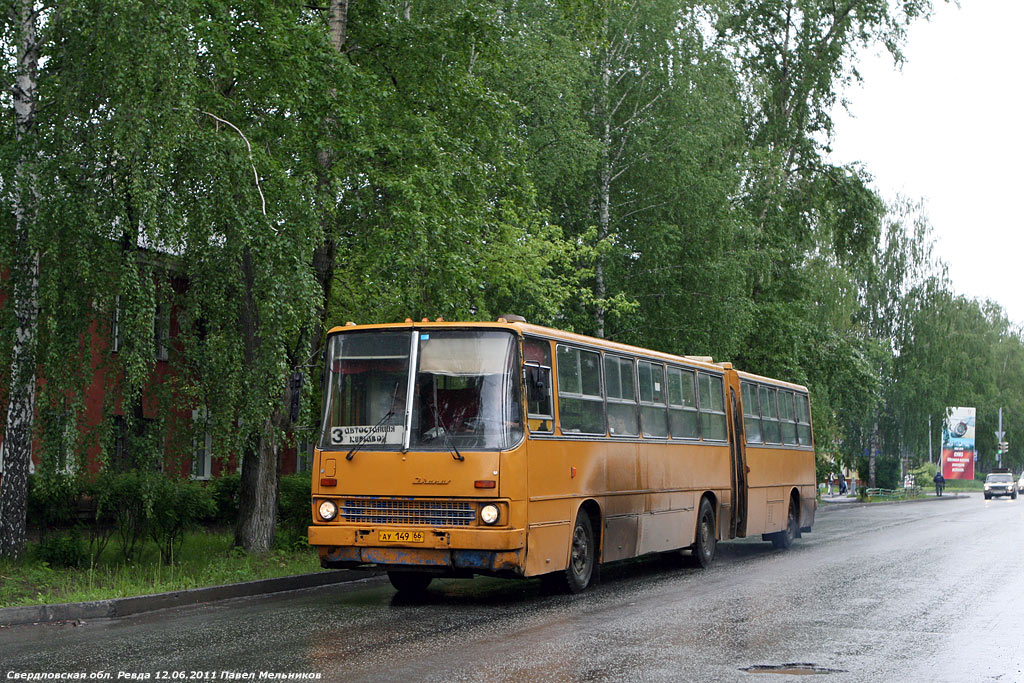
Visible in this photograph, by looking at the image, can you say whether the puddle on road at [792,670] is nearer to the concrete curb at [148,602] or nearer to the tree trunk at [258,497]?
the concrete curb at [148,602]

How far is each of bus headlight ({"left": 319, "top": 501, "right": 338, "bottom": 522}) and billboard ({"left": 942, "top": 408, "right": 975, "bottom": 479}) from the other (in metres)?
61.7

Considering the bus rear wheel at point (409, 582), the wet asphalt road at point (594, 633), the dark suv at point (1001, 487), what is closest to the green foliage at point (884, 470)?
the dark suv at point (1001, 487)

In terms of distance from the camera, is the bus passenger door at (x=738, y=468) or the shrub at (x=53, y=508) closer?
the shrub at (x=53, y=508)

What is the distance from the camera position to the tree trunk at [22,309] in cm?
1425

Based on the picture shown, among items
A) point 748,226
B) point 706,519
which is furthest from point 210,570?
point 748,226

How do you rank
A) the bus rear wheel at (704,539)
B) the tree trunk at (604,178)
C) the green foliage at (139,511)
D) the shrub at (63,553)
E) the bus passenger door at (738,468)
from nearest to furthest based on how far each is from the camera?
the shrub at (63,553) → the green foliage at (139,511) → the bus rear wheel at (704,539) → the bus passenger door at (738,468) → the tree trunk at (604,178)

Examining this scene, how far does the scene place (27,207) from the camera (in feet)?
46.8

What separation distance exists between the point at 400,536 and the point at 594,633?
2.94 meters

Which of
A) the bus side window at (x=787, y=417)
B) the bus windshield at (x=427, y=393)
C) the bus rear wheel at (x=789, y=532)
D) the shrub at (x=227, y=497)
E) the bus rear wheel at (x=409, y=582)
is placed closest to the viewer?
the bus windshield at (x=427, y=393)

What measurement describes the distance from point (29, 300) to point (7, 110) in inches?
98.9

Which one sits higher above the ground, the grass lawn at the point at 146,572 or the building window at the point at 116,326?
the building window at the point at 116,326

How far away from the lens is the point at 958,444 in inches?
3184

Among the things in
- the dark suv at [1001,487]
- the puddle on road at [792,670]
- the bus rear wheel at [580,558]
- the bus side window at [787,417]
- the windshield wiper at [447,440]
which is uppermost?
the bus side window at [787,417]

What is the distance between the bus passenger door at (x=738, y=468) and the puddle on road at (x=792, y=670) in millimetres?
11646
